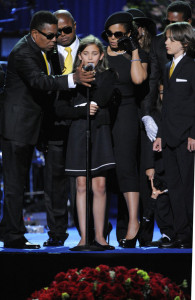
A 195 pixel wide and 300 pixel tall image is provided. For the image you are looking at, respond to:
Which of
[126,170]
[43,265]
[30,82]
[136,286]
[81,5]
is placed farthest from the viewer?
[81,5]

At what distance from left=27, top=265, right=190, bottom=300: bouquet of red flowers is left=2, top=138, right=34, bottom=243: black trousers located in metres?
1.26

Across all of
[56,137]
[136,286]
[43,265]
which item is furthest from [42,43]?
[136,286]

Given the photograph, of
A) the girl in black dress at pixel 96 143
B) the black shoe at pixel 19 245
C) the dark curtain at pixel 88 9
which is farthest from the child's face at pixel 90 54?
the dark curtain at pixel 88 9

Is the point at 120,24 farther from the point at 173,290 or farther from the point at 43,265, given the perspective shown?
the point at 173,290

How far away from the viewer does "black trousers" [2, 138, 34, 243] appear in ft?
13.7

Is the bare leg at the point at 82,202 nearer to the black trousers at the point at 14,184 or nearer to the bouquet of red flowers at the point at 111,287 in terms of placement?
the black trousers at the point at 14,184

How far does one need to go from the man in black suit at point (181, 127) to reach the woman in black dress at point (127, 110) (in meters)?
0.26

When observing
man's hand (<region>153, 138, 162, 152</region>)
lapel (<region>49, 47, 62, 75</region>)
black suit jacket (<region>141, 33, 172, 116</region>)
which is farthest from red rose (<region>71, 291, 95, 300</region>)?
lapel (<region>49, 47, 62, 75</region>)

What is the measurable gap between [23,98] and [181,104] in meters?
1.07

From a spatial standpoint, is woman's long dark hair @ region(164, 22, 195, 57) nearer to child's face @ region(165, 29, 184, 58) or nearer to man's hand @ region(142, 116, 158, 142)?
child's face @ region(165, 29, 184, 58)

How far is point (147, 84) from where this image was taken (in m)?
4.61

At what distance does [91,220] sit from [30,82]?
1.08m

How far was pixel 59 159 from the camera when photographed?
4.62 meters

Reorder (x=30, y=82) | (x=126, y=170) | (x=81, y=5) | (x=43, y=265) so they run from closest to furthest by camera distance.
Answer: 1. (x=43, y=265)
2. (x=30, y=82)
3. (x=126, y=170)
4. (x=81, y=5)
